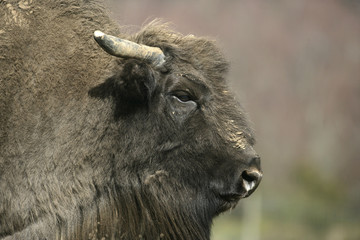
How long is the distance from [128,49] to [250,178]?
1400 millimetres

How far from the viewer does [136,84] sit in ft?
15.0

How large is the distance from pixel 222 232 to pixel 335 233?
312 cm

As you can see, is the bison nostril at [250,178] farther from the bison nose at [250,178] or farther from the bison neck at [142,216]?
the bison neck at [142,216]

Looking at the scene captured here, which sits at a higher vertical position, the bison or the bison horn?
the bison horn

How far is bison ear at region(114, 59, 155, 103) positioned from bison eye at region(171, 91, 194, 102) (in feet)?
0.65

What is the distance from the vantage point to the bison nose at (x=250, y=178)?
14.5 feet

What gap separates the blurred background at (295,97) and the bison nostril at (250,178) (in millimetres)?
10945

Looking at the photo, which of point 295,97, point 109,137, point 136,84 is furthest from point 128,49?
point 295,97

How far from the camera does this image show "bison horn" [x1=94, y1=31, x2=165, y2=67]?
4328mm

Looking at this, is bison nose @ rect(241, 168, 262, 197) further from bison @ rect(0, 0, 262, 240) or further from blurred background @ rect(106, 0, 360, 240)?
blurred background @ rect(106, 0, 360, 240)

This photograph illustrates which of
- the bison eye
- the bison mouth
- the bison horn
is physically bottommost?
the bison mouth

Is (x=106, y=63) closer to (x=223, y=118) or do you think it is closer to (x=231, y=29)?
(x=223, y=118)

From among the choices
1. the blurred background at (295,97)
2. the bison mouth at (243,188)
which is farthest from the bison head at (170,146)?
the blurred background at (295,97)

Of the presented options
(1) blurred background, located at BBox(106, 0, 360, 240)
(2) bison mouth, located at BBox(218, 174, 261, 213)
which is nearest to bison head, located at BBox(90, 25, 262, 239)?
(2) bison mouth, located at BBox(218, 174, 261, 213)
